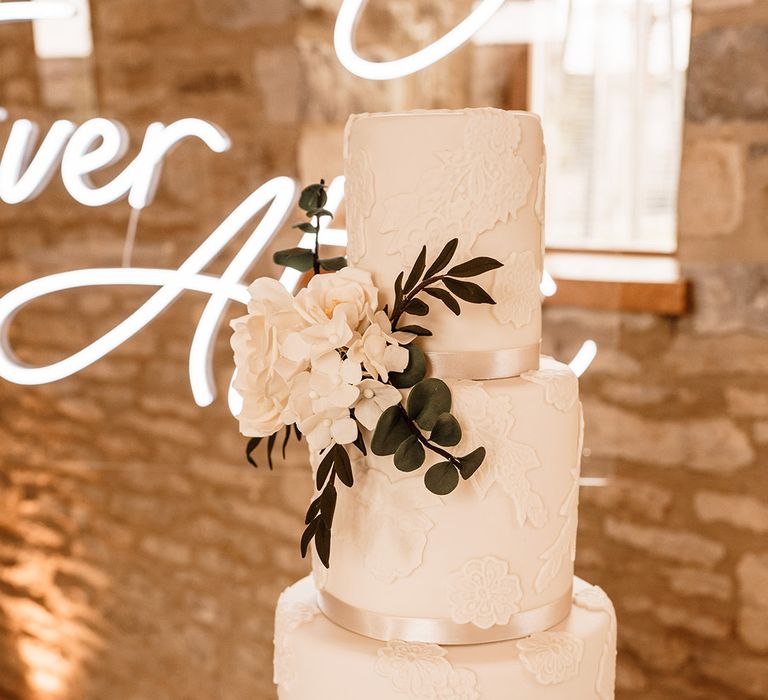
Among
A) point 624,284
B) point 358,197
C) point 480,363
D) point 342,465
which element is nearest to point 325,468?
point 342,465

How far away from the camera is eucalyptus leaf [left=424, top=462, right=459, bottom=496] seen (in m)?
0.94

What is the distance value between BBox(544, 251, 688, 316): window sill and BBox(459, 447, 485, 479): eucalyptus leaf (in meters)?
1.30

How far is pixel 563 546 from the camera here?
110 cm

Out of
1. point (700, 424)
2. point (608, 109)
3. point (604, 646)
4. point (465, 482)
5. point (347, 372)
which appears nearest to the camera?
point (347, 372)

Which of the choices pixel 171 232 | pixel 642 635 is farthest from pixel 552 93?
pixel 642 635

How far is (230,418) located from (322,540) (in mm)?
1599

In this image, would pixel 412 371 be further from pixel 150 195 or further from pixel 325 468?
pixel 150 195

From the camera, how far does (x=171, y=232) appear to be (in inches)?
95.0

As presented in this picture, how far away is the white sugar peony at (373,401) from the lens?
94cm

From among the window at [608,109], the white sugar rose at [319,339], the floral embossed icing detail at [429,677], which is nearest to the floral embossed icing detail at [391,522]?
the floral embossed icing detail at [429,677]

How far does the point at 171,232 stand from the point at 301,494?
3.01ft

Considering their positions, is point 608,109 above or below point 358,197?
above

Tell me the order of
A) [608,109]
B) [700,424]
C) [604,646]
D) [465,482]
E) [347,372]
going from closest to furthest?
[347,372]
[465,482]
[604,646]
[700,424]
[608,109]

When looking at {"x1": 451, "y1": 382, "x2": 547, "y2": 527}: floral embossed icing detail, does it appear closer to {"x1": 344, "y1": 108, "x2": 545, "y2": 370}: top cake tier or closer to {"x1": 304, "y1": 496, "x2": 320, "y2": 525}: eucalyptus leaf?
{"x1": 344, "y1": 108, "x2": 545, "y2": 370}: top cake tier
